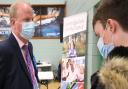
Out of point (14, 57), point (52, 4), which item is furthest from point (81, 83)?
point (52, 4)

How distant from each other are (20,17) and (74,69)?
9.47ft

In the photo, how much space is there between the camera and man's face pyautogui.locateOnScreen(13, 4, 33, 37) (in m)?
2.62

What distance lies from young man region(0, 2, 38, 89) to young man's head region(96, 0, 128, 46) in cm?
139

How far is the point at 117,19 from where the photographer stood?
1062 millimetres

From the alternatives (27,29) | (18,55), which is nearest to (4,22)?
(27,29)

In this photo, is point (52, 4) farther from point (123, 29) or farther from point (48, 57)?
point (123, 29)

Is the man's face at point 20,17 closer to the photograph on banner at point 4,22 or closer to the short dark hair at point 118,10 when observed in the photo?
the short dark hair at point 118,10

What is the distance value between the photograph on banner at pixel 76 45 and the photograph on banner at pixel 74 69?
0.29 feet

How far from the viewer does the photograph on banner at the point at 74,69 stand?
5297 millimetres

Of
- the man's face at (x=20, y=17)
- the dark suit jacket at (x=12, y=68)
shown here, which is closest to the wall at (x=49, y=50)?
the man's face at (x=20, y=17)

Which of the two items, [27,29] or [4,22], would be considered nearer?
[27,29]

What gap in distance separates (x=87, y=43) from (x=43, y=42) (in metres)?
5.31

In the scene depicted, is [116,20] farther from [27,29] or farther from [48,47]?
[48,47]

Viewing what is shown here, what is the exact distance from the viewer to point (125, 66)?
1033mm
